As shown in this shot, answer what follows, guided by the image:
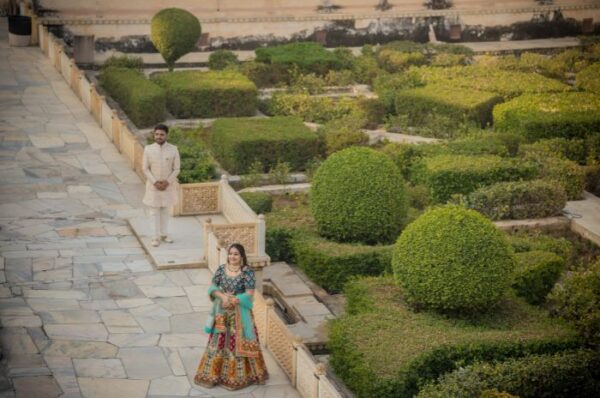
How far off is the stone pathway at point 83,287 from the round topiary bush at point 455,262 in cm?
242

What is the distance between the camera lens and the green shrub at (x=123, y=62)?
29886 mm

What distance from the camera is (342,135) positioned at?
24.1m

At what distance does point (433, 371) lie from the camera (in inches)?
567

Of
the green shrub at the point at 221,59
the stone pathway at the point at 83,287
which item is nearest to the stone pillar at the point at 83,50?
the green shrub at the point at 221,59

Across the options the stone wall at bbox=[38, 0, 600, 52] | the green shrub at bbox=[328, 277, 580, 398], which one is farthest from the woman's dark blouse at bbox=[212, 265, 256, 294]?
the stone wall at bbox=[38, 0, 600, 52]

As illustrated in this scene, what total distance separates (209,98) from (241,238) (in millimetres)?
10474

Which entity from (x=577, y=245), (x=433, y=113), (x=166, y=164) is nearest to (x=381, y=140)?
(x=433, y=113)

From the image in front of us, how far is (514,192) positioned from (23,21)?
44.2 ft

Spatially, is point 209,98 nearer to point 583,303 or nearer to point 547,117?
point 547,117

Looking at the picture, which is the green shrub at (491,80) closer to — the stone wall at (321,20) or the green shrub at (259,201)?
the stone wall at (321,20)

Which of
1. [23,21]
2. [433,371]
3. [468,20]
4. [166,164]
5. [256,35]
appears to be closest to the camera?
[433,371]

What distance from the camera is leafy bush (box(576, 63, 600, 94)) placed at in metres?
28.7

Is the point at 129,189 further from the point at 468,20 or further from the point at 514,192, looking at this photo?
the point at 468,20

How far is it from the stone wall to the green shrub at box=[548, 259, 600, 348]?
1800cm
